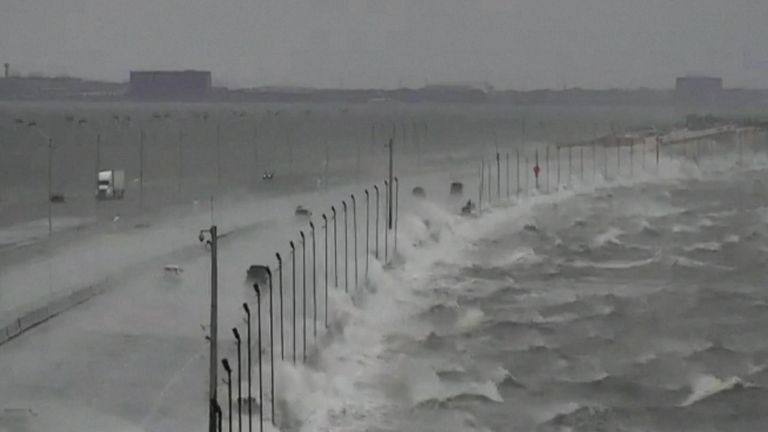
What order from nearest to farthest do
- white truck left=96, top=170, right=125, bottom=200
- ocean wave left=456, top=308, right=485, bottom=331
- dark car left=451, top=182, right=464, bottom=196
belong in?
ocean wave left=456, top=308, right=485, bottom=331
white truck left=96, top=170, right=125, bottom=200
dark car left=451, top=182, right=464, bottom=196

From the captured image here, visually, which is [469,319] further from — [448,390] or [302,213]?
[302,213]

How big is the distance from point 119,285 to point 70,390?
4497mm

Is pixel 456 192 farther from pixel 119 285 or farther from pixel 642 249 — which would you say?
pixel 119 285

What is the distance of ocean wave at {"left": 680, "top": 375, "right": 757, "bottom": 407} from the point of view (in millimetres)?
9227

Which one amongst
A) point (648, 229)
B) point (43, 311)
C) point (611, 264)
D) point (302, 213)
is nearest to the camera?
point (43, 311)

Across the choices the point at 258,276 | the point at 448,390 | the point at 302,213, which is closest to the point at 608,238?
the point at 302,213

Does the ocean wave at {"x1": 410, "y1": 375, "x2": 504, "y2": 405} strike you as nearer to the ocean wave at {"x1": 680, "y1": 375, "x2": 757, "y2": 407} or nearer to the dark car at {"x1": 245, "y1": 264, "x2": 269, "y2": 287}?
the ocean wave at {"x1": 680, "y1": 375, "x2": 757, "y2": 407}

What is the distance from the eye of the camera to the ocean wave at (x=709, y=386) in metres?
9.23

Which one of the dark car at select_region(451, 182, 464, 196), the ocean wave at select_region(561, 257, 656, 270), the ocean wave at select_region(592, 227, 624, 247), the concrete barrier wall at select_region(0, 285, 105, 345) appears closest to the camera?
the concrete barrier wall at select_region(0, 285, 105, 345)

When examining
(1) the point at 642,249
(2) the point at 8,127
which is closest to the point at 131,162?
(1) the point at 642,249

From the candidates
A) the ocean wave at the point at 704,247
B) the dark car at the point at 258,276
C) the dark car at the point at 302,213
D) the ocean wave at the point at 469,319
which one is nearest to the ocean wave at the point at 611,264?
the ocean wave at the point at 704,247

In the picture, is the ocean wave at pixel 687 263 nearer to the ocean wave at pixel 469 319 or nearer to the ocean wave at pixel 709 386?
the ocean wave at pixel 469 319

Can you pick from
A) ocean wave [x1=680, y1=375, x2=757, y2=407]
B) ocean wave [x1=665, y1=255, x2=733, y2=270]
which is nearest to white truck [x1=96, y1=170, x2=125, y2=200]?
ocean wave [x1=665, y1=255, x2=733, y2=270]

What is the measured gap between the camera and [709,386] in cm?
957
